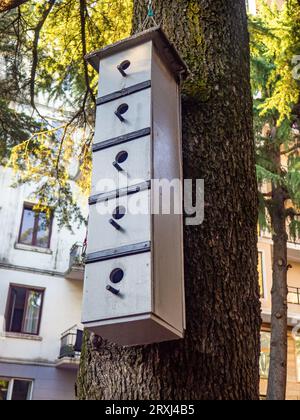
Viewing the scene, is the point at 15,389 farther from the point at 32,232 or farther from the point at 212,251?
the point at 212,251

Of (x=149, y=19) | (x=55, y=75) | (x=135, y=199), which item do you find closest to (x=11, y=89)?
(x=55, y=75)

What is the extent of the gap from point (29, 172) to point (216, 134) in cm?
390

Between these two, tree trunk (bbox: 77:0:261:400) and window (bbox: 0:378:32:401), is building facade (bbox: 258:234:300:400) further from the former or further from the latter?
tree trunk (bbox: 77:0:261:400)

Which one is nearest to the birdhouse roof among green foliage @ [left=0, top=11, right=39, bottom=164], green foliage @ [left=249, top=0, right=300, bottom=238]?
green foliage @ [left=0, top=11, right=39, bottom=164]

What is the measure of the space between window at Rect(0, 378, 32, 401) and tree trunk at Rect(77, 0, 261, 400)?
10552 mm

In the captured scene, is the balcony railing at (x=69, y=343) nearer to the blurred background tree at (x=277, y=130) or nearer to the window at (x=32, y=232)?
the window at (x=32, y=232)

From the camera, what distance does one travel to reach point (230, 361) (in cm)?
177

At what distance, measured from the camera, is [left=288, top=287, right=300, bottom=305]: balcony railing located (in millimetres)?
13992

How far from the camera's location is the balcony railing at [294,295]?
13992mm

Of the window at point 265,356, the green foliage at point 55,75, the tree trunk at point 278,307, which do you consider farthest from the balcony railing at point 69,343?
the green foliage at point 55,75

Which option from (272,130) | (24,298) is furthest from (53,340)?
(272,130)

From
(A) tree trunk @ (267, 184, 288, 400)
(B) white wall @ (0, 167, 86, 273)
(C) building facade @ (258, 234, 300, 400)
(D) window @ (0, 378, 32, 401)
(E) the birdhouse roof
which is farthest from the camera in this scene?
(C) building facade @ (258, 234, 300, 400)

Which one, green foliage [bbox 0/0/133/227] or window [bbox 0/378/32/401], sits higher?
green foliage [bbox 0/0/133/227]

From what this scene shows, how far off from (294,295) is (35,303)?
7046mm
